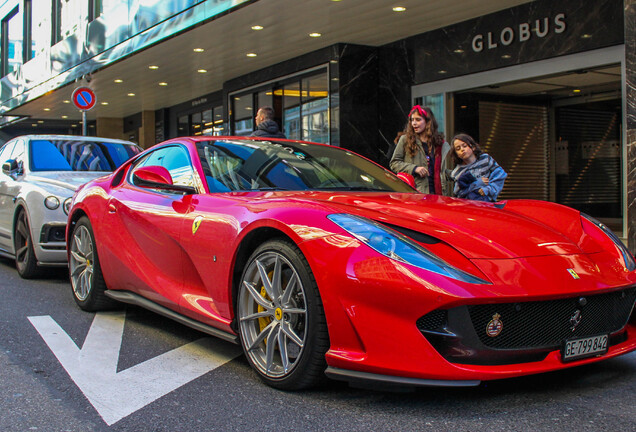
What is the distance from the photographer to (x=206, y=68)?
16.4 m

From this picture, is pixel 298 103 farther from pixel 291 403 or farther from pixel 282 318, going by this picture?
pixel 291 403

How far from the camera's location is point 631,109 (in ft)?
25.4

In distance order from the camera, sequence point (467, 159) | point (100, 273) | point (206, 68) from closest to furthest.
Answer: point (100, 273) < point (467, 159) < point (206, 68)

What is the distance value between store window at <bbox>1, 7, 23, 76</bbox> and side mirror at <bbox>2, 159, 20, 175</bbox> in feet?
79.4

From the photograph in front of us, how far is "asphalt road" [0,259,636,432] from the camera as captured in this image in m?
2.66

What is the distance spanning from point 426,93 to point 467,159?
675cm

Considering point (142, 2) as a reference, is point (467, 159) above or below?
below

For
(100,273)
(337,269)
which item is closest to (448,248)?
(337,269)

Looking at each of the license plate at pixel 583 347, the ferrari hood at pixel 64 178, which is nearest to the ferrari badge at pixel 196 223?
the license plate at pixel 583 347

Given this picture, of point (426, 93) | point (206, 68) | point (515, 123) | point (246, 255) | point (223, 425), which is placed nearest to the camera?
point (223, 425)

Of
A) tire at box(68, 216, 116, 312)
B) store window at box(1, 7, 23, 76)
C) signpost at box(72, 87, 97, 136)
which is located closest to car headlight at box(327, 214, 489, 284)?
tire at box(68, 216, 116, 312)

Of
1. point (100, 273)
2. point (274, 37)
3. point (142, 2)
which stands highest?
point (142, 2)

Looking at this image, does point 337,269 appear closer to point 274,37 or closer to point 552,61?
point 552,61

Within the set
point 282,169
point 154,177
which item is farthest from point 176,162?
point 282,169
